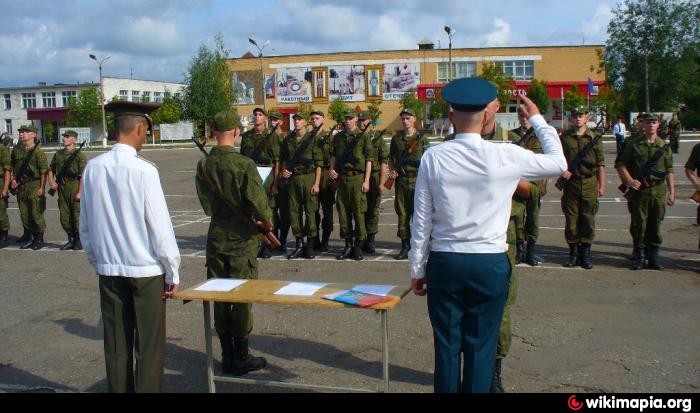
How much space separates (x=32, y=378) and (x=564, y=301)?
5.45m

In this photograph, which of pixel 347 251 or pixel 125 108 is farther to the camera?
pixel 347 251

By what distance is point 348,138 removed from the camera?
10164mm

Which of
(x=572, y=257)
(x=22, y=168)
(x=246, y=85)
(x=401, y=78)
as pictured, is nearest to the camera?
(x=572, y=257)

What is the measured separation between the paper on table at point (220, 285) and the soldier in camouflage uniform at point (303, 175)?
510 cm

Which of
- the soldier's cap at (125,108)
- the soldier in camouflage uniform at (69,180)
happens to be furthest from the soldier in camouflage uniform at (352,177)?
the soldier's cap at (125,108)

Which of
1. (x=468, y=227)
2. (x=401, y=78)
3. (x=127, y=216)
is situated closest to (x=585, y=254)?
(x=468, y=227)

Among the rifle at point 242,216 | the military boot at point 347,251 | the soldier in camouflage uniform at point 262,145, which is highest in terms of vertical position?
the soldier in camouflage uniform at point 262,145

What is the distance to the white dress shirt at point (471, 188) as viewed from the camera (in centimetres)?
362

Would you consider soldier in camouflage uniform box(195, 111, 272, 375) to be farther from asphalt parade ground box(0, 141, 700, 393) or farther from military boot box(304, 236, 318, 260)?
military boot box(304, 236, 318, 260)

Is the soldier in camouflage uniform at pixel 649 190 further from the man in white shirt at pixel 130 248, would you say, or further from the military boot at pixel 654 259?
the man in white shirt at pixel 130 248

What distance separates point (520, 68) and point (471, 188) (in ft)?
237

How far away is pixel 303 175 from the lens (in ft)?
33.5

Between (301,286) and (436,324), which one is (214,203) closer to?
(301,286)

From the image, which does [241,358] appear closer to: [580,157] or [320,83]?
[580,157]
